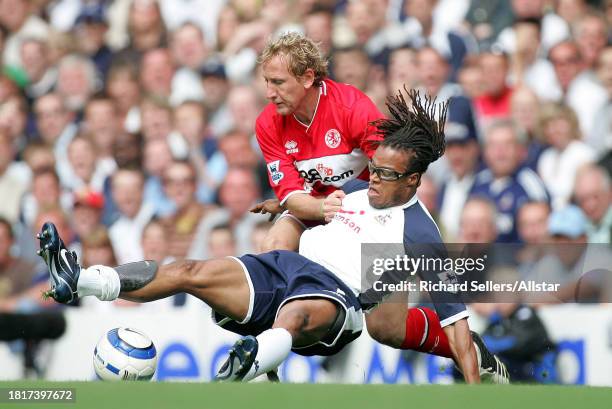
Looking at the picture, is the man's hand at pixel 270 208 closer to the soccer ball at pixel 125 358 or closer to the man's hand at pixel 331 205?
the man's hand at pixel 331 205

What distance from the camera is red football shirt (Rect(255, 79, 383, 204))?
23.5 ft

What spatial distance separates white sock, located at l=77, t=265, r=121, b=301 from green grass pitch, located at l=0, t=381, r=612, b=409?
1.48ft

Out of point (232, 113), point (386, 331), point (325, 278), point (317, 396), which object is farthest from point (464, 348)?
point (232, 113)

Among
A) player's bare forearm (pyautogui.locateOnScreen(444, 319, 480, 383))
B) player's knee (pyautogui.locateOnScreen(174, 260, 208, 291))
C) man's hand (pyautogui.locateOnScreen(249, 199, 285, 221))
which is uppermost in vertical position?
man's hand (pyautogui.locateOnScreen(249, 199, 285, 221))

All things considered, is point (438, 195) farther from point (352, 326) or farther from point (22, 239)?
point (22, 239)

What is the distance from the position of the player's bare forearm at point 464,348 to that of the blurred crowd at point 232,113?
2.24 m

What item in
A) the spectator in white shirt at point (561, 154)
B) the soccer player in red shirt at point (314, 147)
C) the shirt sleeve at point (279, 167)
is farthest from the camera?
the spectator in white shirt at point (561, 154)

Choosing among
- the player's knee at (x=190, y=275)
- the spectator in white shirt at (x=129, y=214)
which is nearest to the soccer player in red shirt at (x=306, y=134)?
the player's knee at (x=190, y=275)

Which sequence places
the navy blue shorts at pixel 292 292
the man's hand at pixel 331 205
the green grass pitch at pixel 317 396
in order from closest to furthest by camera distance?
the green grass pitch at pixel 317 396 → the navy blue shorts at pixel 292 292 → the man's hand at pixel 331 205

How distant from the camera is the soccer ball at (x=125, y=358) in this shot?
6371mm

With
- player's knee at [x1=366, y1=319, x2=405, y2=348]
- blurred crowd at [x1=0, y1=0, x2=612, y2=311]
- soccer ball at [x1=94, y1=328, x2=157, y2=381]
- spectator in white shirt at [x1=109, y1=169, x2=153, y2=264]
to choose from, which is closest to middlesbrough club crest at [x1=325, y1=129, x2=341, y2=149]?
player's knee at [x1=366, y1=319, x2=405, y2=348]

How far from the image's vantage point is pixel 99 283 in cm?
606

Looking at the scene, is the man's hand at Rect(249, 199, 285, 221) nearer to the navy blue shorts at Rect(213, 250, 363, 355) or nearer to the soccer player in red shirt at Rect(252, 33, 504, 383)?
the soccer player in red shirt at Rect(252, 33, 504, 383)

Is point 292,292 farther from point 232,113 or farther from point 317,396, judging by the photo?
point 232,113
